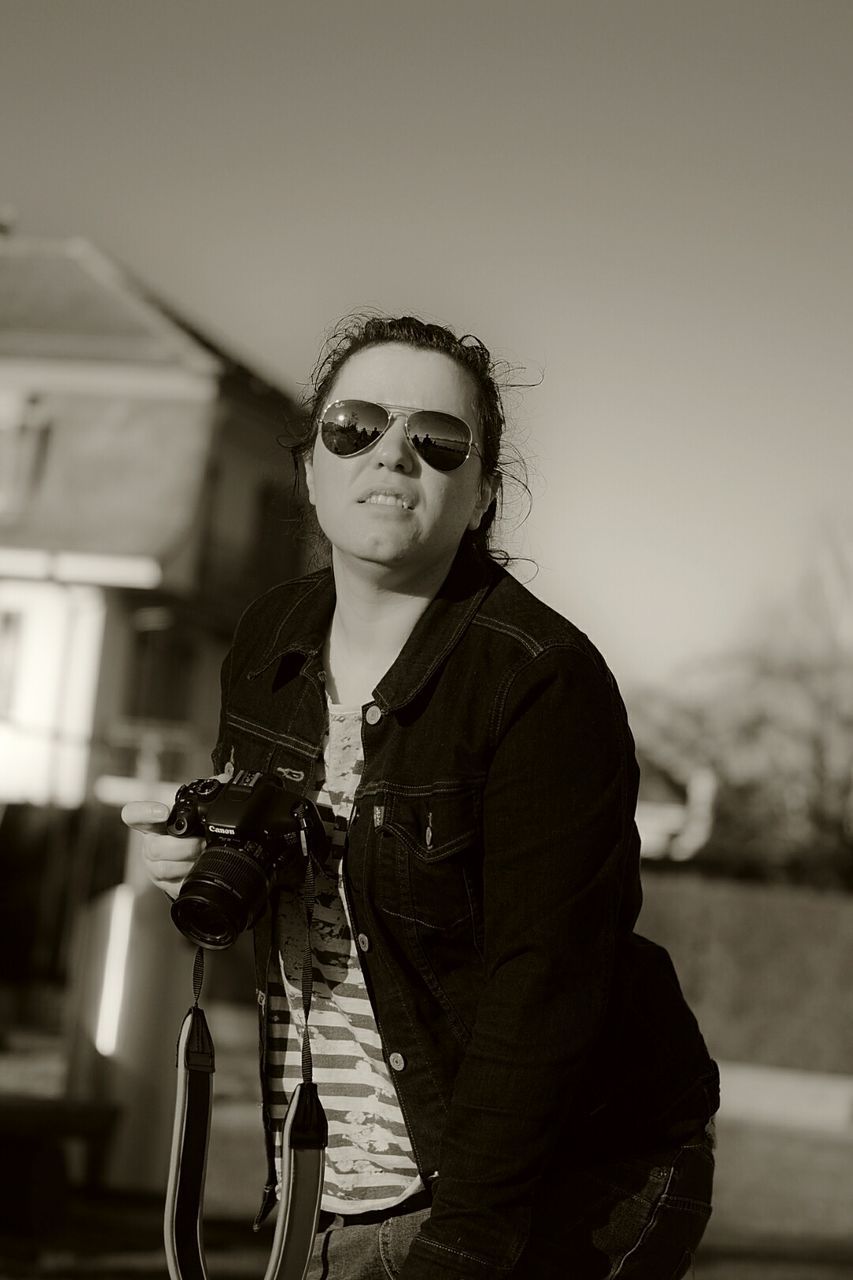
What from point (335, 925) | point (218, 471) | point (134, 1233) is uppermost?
point (335, 925)

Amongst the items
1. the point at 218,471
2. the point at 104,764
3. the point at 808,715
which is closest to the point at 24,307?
the point at 218,471

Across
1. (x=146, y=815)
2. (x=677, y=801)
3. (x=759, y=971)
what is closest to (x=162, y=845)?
(x=146, y=815)

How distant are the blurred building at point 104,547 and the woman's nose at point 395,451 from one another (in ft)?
22.9

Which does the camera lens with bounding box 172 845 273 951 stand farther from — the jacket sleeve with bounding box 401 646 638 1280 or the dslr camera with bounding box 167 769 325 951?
the jacket sleeve with bounding box 401 646 638 1280

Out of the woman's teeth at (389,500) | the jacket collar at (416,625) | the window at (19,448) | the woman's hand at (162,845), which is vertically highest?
the woman's teeth at (389,500)

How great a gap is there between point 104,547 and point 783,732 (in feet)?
30.8

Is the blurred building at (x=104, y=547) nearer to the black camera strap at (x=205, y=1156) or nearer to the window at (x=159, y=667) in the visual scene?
the window at (x=159, y=667)

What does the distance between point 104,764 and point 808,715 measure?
948 centimetres

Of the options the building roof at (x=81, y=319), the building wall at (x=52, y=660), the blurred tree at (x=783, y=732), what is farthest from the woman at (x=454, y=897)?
the blurred tree at (x=783, y=732)

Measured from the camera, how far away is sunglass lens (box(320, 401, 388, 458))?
4.40 ft

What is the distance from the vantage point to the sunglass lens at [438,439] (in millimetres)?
1333

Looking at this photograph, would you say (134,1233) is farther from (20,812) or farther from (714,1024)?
(714,1024)

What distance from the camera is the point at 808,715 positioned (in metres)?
16.3

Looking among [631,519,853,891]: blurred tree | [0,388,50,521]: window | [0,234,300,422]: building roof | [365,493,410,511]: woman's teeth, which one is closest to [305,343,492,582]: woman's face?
[365,493,410,511]: woman's teeth
